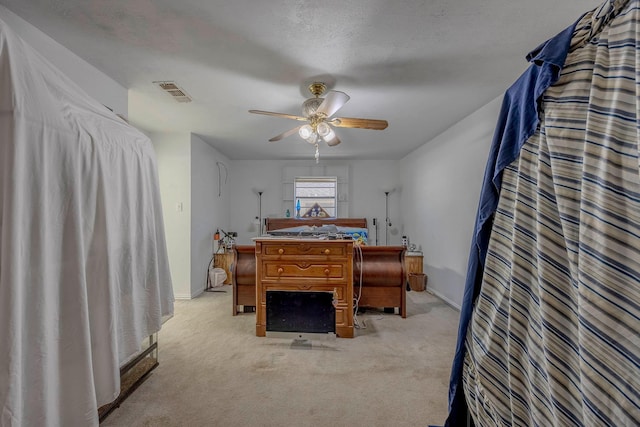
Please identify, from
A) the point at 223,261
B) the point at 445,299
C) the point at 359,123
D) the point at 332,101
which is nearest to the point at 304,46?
the point at 332,101

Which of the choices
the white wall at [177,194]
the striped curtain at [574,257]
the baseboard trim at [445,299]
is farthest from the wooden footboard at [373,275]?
the striped curtain at [574,257]

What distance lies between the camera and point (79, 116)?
1.23 metres

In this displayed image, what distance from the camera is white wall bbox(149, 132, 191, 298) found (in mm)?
3887

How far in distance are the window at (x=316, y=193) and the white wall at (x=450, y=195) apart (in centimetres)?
164

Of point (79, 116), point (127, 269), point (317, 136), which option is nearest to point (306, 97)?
point (317, 136)

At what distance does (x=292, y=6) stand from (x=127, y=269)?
1743 millimetres

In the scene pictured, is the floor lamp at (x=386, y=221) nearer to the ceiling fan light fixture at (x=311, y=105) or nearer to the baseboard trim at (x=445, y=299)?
the baseboard trim at (x=445, y=299)

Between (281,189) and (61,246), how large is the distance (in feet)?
15.5

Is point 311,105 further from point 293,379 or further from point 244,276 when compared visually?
point 293,379

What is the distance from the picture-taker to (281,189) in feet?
19.0

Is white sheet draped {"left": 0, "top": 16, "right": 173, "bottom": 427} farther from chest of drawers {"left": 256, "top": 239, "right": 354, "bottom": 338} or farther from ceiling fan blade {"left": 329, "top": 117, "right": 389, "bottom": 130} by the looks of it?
ceiling fan blade {"left": 329, "top": 117, "right": 389, "bottom": 130}

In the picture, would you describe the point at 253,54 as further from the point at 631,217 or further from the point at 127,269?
the point at 631,217

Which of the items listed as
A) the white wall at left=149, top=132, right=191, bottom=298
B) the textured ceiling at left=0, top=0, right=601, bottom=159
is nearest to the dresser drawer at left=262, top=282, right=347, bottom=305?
the textured ceiling at left=0, top=0, right=601, bottom=159

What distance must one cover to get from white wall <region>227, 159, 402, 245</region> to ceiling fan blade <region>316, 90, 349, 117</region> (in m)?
3.48
